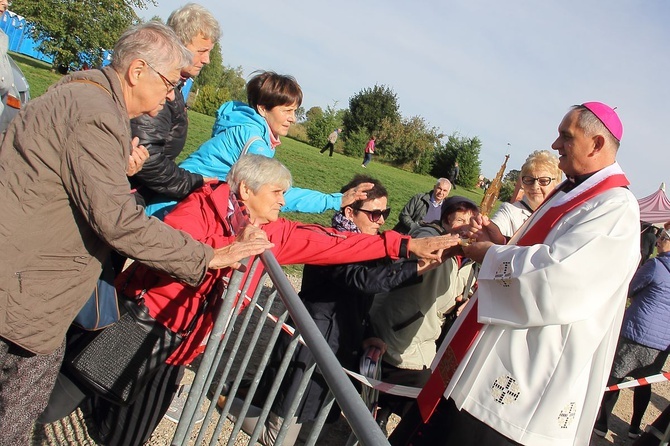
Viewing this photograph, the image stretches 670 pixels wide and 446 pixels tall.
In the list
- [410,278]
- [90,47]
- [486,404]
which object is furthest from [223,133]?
[90,47]

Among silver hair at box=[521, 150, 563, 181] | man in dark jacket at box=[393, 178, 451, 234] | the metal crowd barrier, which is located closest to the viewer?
the metal crowd barrier

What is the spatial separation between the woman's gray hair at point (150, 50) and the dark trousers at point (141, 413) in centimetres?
160

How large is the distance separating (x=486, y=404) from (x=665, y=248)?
13.0 feet

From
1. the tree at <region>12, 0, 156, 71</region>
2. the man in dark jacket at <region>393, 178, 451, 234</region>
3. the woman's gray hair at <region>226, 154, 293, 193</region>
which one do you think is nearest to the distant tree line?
the tree at <region>12, 0, 156, 71</region>

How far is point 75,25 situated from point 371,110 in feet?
104

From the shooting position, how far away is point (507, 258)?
2.31 metres

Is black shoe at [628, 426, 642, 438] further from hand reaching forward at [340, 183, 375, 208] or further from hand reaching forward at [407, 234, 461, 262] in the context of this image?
hand reaching forward at [340, 183, 375, 208]

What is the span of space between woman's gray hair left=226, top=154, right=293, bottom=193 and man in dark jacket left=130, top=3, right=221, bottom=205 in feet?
1.21

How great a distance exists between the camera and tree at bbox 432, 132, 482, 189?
4691 centimetres

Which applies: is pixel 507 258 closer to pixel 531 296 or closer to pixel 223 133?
pixel 531 296

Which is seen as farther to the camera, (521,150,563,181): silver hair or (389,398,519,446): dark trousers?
(521,150,563,181): silver hair

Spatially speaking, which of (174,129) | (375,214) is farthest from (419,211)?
(174,129)

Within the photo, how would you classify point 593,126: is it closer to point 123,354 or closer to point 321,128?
point 123,354

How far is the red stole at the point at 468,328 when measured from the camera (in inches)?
91.4
